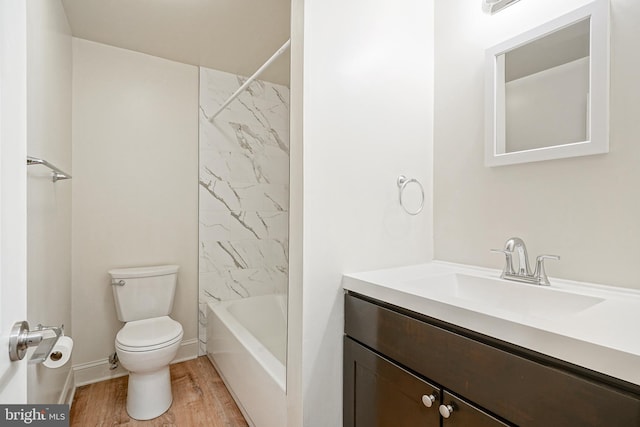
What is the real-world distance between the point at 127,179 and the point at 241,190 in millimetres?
879

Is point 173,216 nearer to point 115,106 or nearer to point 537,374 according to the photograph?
point 115,106

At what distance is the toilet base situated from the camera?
187 centimetres

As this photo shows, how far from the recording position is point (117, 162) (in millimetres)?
2369

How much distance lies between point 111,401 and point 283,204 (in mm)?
1907

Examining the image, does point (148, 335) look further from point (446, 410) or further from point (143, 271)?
point (446, 410)

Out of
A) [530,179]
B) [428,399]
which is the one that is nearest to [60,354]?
[428,399]

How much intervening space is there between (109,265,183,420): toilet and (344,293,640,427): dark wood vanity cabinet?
121cm

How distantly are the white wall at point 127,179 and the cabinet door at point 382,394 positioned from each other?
1788 millimetres

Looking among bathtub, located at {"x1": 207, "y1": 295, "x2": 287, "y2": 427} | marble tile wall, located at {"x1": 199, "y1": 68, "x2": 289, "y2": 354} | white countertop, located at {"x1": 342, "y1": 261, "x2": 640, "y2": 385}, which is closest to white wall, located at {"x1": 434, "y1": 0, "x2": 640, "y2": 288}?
white countertop, located at {"x1": 342, "y1": 261, "x2": 640, "y2": 385}

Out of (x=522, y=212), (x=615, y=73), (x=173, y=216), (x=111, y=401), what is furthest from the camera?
(x=173, y=216)

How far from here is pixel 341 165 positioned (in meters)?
1.34

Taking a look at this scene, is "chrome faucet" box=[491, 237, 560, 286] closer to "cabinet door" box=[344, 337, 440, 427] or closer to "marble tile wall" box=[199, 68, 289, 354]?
"cabinet door" box=[344, 337, 440, 427]

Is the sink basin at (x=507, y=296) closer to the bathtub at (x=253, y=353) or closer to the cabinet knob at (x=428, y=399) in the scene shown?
the cabinet knob at (x=428, y=399)

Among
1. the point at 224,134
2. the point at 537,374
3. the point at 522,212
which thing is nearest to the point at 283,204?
the point at 224,134
